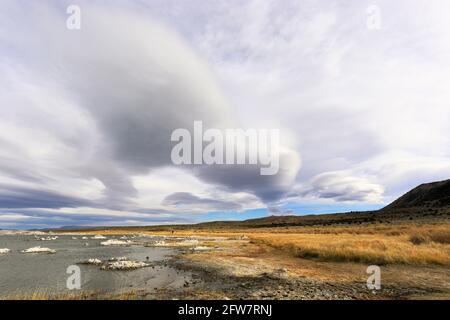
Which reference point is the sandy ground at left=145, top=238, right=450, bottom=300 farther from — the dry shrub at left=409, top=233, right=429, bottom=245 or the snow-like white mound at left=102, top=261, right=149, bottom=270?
the dry shrub at left=409, top=233, right=429, bottom=245

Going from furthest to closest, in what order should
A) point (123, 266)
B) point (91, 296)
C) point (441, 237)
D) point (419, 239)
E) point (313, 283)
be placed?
point (419, 239)
point (441, 237)
point (123, 266)
point (313, 283)
point (91, 296)

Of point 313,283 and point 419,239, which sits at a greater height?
point 419,239

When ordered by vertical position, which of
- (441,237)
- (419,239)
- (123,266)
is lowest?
(123,266)

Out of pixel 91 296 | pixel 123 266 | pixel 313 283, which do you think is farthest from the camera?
pixel 123 266

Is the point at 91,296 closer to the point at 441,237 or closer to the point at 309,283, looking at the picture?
the point at 309,283

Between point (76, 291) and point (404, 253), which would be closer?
point (76, 291)

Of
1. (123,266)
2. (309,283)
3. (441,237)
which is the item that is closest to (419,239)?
(441,237)

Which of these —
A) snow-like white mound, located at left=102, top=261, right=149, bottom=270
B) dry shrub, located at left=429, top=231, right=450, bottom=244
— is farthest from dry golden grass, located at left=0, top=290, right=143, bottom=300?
dry shrub, located at left=429, top=231, right=450, bottom=244

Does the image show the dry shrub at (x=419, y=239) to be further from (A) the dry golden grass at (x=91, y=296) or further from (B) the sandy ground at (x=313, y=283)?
(A) the dry golden grass at (x=91, y=296)
